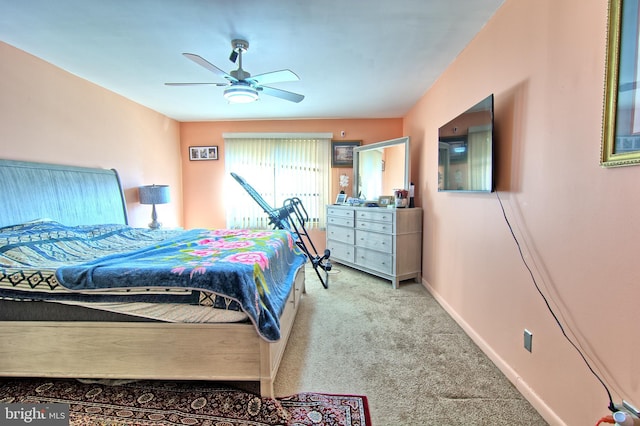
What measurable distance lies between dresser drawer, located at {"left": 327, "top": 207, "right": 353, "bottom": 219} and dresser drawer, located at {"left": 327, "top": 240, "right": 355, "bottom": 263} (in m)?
0.41

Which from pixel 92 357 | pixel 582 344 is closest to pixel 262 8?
pixel 92 357

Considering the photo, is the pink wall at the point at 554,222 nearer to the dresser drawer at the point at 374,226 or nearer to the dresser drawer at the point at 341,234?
the dresser drawer at the point at 374,226

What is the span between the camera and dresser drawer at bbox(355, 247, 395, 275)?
3.59 m

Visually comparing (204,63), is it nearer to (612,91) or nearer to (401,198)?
(612,91)

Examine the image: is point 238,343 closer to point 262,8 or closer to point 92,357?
point 92,357

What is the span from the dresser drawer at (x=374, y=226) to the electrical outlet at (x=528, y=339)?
196 cm

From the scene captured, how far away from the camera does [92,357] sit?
1.65m

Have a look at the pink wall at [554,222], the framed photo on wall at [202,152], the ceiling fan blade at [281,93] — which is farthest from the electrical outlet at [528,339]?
the framed photo on wall at [202,152]

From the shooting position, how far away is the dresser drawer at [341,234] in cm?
415

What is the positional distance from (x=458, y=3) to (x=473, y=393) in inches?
91.4

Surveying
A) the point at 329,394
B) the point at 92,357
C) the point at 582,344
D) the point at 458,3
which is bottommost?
the point at 329,394

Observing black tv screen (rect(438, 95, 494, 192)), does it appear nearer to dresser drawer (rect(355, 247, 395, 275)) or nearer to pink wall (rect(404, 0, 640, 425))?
pink wall (rect(404, 0, 640, 425))

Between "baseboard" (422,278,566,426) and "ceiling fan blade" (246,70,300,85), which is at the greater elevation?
"ceiling fan blade" (246,70,300,85)

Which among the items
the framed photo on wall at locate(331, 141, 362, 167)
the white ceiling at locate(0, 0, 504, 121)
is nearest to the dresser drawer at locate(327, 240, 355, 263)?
the framed photo on wall at locate(331, 141, 362, 167)
